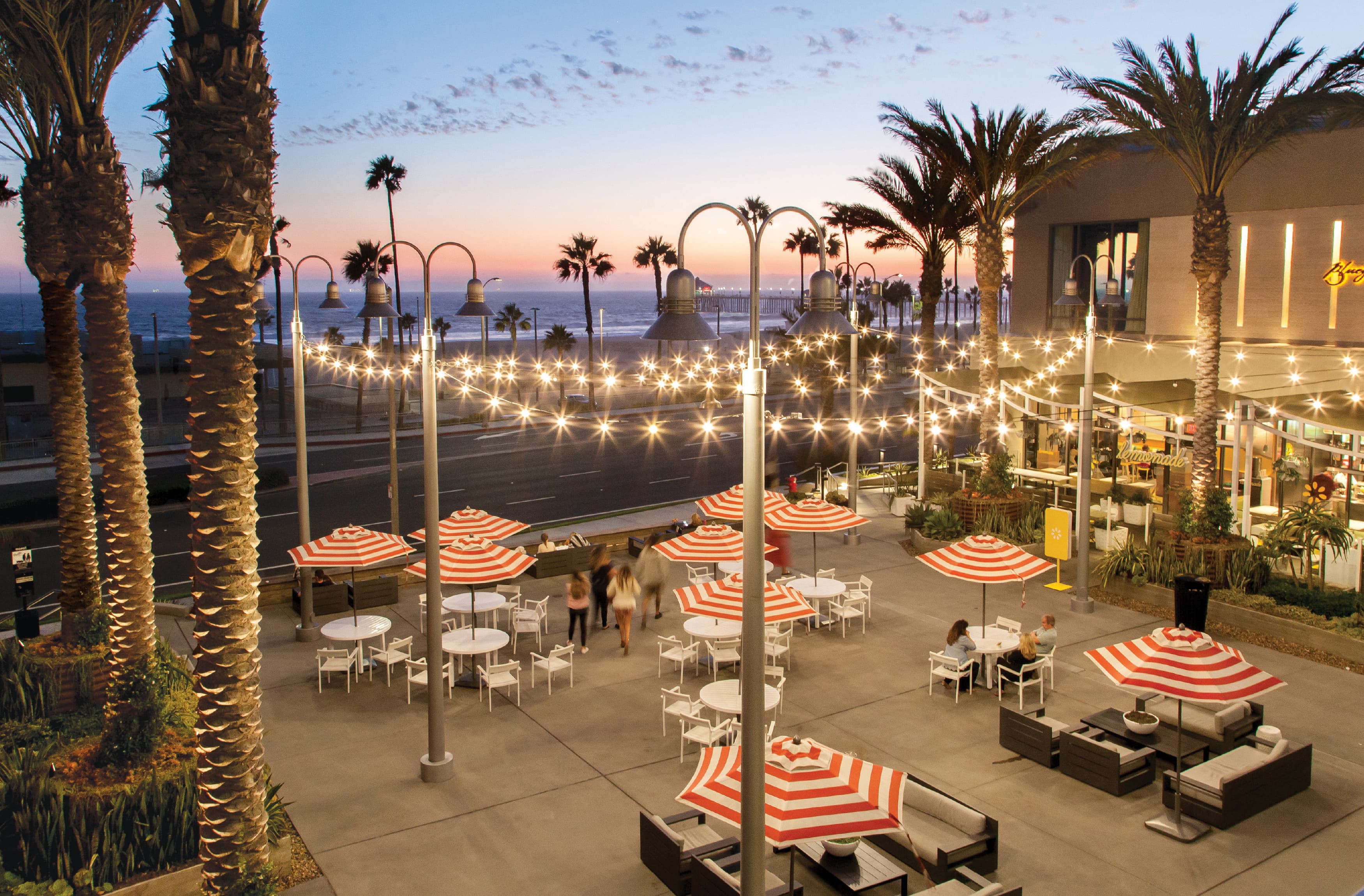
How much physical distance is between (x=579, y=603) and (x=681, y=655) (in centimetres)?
197

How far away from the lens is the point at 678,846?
28.9ft

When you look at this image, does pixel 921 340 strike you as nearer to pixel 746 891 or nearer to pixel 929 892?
pixel 929 892

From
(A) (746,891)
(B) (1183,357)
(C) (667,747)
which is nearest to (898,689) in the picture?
(C) (667,747)

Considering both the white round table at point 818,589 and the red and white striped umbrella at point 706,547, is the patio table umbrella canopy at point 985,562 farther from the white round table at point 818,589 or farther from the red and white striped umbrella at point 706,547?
the red and white striped umbrella at point 706,547

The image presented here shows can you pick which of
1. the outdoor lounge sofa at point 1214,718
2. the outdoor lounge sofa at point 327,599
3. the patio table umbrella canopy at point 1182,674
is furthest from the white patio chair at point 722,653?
the outdoor lounge sofa at point 327,599

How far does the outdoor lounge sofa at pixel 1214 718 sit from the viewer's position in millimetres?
11469

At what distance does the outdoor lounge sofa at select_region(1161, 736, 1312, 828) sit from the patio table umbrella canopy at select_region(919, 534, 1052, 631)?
3.95m

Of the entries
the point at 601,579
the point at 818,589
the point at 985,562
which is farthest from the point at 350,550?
the point at 985,562

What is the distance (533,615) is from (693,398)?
5214 centimetres

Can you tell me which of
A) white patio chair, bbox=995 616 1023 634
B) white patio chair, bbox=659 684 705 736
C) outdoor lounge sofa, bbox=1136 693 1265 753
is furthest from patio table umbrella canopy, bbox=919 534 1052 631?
white patio chair, bbox=659 684 705 736

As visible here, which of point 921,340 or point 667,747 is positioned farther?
point 921,340

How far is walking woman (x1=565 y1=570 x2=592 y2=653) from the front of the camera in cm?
1538

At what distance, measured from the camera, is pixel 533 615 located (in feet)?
Answer: 54.0

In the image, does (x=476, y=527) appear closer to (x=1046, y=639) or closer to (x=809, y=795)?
(x=1046, y=639)
